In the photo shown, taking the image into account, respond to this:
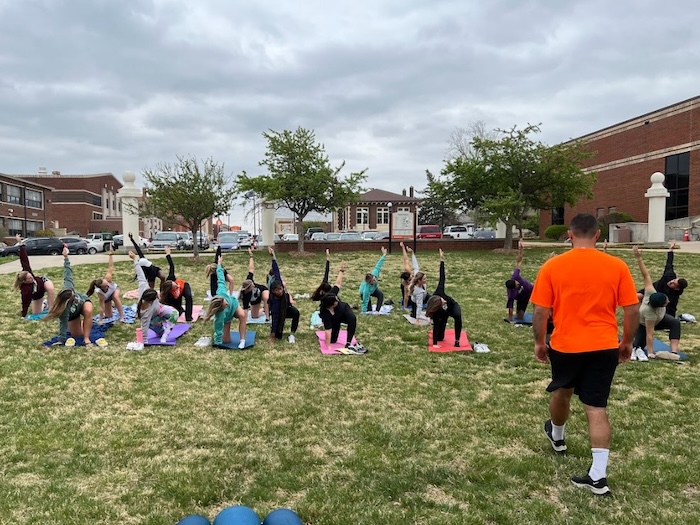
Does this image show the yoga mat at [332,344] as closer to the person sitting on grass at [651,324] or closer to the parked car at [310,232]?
the person sitting on grass at [651,324]

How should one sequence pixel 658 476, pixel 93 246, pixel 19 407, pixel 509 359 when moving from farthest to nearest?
pixel 93 246 < pixel 509 359 < pixel 19 407 < pixel 658 476

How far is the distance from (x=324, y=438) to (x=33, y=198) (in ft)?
218

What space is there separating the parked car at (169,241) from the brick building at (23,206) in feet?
70.4

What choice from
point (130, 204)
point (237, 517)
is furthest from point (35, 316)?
point (130, 204)

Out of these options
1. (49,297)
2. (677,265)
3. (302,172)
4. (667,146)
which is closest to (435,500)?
(49,297)

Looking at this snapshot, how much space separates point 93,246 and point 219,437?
34.0 metres

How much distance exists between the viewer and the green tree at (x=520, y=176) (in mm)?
23953

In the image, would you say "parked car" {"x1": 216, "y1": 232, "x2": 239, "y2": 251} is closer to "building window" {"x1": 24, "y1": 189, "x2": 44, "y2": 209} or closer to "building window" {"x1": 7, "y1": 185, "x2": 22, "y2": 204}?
"building window" {"x1": 7, "y1": 185, "x2": 22, "y2": 204}

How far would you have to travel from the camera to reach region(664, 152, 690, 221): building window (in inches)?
1366

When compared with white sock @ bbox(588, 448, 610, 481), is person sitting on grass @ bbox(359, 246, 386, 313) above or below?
above

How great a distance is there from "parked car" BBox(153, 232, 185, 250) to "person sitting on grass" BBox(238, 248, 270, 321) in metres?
28.2

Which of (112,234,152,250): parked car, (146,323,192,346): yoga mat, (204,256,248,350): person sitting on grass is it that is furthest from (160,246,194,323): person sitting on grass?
(112,234,152,250): parked car

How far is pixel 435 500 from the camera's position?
10.9ft

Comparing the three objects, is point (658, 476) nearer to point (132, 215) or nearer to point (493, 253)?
point (493, 253)
